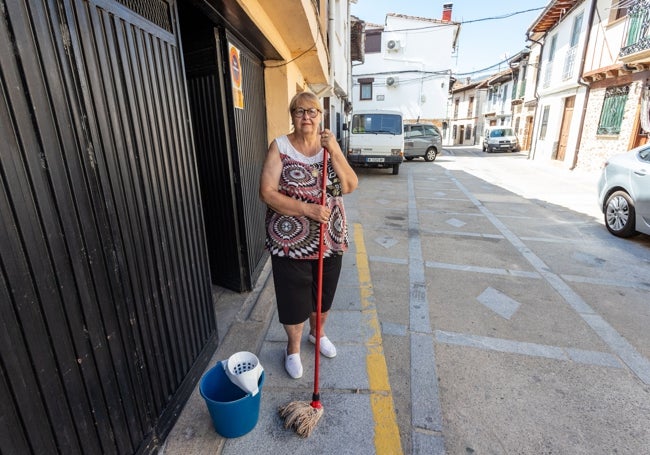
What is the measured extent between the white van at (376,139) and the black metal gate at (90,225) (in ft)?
30.3

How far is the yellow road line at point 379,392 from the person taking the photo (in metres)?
1.77

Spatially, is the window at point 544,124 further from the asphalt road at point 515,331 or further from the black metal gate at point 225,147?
the black metal gate at point 225,147

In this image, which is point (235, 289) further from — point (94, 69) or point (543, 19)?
Answer: point (543, 19)

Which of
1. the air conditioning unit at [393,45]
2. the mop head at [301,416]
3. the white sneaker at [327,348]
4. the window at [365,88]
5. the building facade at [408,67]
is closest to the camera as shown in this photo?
the mop head at [301,416]

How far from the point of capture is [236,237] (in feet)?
10.2

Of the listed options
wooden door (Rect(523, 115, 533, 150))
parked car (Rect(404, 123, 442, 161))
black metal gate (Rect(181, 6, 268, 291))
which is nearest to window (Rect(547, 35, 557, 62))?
wooden door (Rect(523, 115, 533, 150))

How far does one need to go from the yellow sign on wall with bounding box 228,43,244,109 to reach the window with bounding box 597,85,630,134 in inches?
491

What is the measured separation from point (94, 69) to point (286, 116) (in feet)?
11.2

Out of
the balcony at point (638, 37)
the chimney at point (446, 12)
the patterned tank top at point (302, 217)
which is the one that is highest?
the chimney at point (446, 12)

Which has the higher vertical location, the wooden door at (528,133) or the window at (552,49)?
the window at (552,49)

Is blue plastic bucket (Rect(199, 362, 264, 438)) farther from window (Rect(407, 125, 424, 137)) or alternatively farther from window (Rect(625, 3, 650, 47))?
window (Rect(407, 125, 424, 137))

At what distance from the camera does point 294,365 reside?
2.21m

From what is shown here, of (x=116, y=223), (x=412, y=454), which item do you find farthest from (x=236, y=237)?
(x=412, y=454)

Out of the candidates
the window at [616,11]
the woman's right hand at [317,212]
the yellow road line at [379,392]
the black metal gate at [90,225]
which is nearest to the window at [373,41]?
the window at [616,11]
